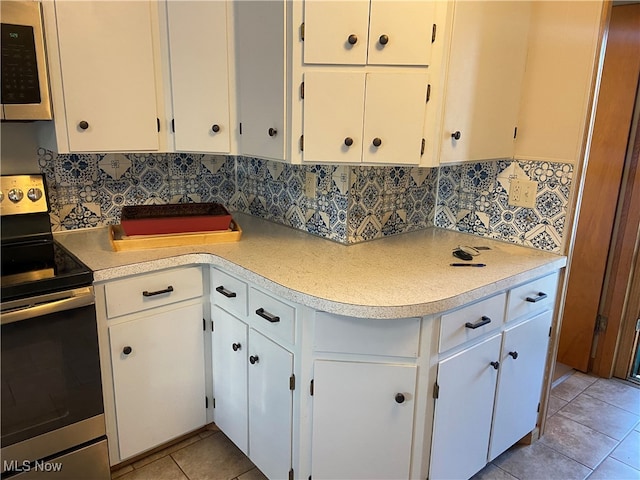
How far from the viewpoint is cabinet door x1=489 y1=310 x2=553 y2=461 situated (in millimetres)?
1881

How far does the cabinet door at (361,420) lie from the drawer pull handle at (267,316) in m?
0.21

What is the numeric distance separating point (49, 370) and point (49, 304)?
244mm

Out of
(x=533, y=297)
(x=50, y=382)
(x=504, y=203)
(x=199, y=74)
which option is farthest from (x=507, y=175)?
(x=50, y=382)

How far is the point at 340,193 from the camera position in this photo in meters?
2.05

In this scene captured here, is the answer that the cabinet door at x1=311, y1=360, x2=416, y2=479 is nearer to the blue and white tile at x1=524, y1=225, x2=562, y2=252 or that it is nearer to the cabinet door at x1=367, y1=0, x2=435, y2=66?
the blue and white tile at x1=524, y1=225, x2=562, y2=252

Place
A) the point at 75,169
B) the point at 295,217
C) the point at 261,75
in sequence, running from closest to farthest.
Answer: the point at 261,75
the point at 75,169
the point at 295,217

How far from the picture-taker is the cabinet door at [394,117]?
5.58ft

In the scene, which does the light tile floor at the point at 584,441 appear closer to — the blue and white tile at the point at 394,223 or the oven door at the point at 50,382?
the blue and white tile at the point at 394,223

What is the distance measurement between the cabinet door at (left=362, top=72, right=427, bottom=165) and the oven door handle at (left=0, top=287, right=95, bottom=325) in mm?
1114

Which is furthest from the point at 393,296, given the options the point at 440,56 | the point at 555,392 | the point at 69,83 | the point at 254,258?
the point at 555,392

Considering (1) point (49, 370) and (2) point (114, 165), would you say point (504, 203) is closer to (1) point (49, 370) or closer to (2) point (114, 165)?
(2) point (114, 165)

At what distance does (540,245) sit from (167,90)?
67.7 inches

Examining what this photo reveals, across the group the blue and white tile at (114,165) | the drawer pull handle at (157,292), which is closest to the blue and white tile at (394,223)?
the drawer pull handle at (157,292)

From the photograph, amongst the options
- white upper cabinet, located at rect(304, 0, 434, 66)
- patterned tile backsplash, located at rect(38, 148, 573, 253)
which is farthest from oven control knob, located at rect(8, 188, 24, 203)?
white upper cabinet, located at rect(304, 0, 434, 66)
